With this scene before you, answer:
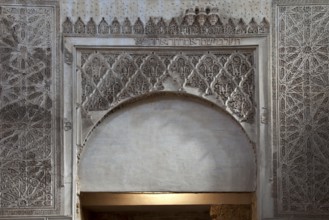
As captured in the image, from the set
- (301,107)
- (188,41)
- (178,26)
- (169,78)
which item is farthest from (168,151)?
(301,107)

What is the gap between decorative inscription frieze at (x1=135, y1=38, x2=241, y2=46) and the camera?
6.32m

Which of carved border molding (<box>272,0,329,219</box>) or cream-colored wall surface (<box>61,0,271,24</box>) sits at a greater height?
cream-colored wall surface (<box>61,0,271,24</box>)

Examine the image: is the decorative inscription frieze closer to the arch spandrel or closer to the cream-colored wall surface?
the arch spandrel

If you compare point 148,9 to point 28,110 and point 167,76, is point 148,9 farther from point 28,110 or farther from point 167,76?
point 28,110

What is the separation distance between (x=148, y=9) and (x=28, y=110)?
1209 millimetres

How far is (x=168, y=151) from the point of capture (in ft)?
20.8

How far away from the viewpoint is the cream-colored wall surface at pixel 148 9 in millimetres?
6355

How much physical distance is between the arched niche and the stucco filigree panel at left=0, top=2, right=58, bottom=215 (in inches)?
12.0

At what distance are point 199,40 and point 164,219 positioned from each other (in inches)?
117

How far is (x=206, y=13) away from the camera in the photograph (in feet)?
20.8

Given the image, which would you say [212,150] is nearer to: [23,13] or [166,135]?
[166,135]

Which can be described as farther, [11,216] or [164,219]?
[164,219]

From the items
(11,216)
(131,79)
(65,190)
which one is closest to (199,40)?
(131,79)

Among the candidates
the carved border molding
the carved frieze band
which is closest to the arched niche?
the carved border molding
